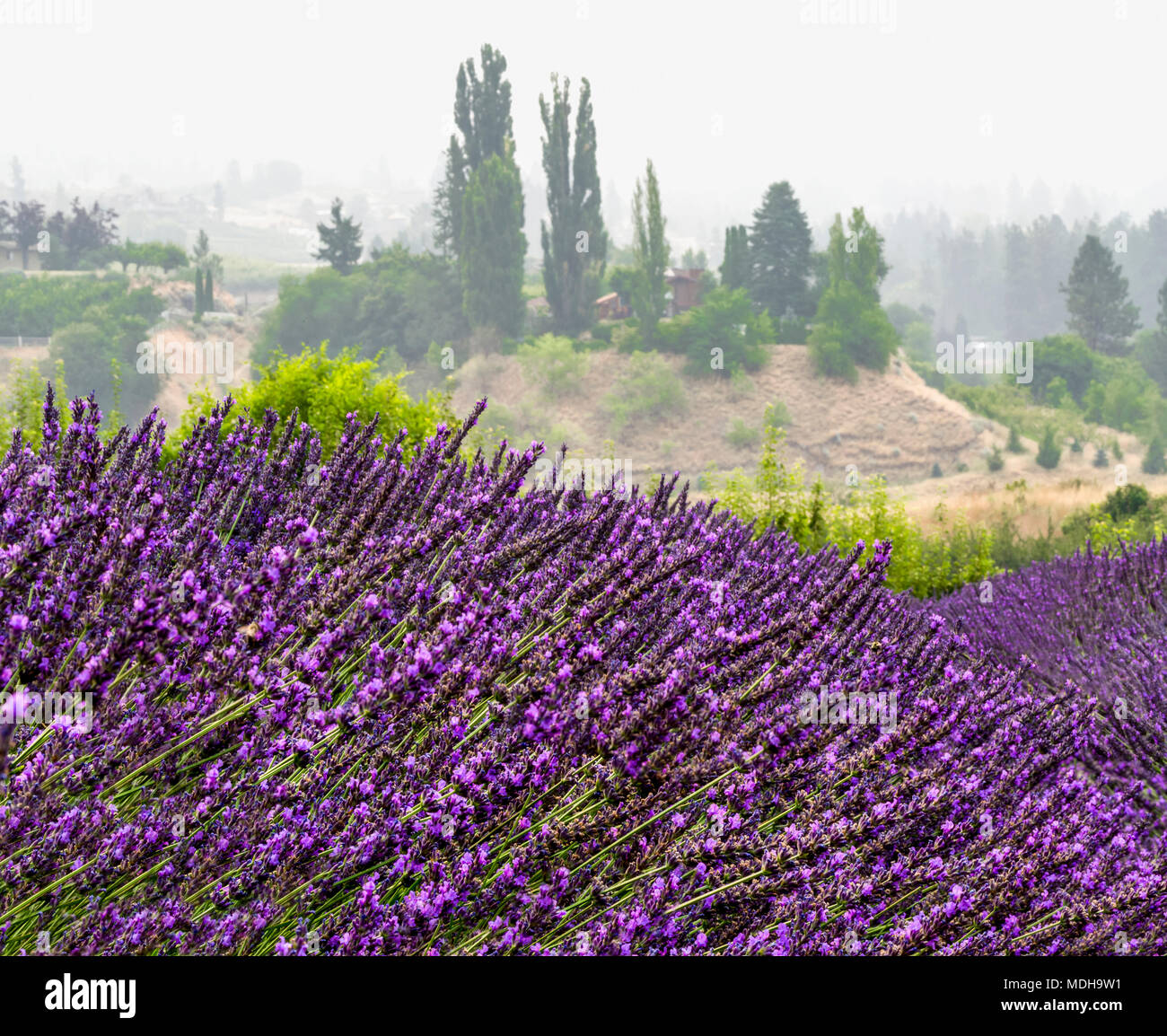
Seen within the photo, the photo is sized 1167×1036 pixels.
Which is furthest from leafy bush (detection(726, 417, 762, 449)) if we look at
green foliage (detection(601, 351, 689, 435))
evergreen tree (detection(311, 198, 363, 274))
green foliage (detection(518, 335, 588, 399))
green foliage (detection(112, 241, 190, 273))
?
green foliage (detection(112, 241, 190, 273))

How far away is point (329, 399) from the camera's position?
938cm

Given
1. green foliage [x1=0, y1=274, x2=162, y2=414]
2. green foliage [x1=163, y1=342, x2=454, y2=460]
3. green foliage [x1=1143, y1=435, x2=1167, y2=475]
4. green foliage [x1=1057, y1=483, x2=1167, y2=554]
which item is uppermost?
green foliage [x1=0, y1=274, x2=162, y2=414]

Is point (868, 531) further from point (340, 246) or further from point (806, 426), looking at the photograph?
point (340, 246)

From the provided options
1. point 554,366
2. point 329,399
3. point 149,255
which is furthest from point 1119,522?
point 149,255

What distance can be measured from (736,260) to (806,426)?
1535 centimetres

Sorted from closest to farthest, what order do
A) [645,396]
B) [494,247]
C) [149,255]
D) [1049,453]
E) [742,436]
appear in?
1. [1049,453]
2. [742,436]
3. [645,396]
4. [494,247]
5. [149,255]

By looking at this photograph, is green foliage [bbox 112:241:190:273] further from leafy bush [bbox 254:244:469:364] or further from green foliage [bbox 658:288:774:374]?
green foliage [bbox 658:288:774:374]

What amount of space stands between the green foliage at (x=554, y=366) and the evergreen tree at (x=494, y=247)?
374 centimetres

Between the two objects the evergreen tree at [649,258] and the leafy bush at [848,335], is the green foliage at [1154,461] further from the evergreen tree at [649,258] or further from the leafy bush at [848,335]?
the evergreen tree at [649,258]

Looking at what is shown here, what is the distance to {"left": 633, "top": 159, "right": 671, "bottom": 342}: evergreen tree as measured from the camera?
5712 cm

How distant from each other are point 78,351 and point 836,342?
4791cm

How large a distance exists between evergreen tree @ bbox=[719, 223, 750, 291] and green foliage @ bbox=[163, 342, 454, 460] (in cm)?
5698

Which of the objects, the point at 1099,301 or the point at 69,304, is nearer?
the point at 69,304
